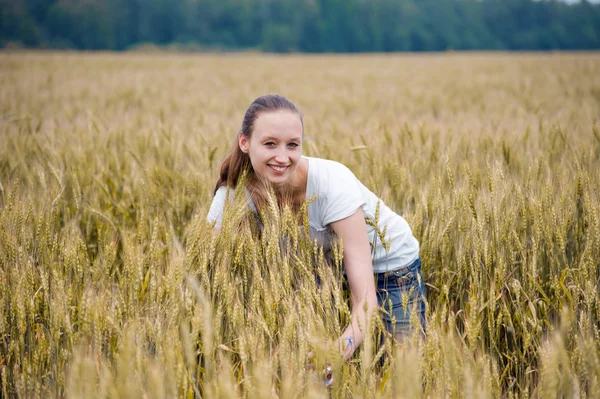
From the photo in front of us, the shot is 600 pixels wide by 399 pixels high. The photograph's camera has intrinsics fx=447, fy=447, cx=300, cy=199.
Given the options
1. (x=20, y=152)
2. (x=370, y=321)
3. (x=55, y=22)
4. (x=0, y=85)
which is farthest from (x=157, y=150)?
(x=55, y=22)

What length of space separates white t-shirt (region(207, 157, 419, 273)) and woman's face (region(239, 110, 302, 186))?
111 mm

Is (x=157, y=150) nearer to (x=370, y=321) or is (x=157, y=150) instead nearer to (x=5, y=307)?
(x=5, y=307)

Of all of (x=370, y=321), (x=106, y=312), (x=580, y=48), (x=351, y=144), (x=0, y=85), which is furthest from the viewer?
(x=580, y=48)

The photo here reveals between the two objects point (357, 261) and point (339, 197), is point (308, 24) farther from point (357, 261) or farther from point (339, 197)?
point (357, 261)

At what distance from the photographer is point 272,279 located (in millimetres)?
1293

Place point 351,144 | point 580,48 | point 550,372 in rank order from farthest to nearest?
point 580,48
point 351,144
point 550,372

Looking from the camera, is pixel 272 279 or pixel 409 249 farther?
pixel 409 249

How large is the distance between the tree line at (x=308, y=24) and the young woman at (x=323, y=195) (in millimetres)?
64138

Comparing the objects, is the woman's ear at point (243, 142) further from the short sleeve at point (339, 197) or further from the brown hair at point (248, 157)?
the short sleeve at point (339, 197)

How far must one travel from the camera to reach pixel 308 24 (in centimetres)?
6888

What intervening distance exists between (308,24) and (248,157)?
72.2 m

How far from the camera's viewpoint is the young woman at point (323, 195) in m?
1.62

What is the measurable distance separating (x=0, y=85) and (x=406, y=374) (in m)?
9.96

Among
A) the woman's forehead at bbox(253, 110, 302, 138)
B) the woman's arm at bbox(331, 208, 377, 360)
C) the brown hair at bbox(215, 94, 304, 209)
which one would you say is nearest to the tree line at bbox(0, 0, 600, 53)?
the brown hair at bbox(215, 94, 304, 209)
